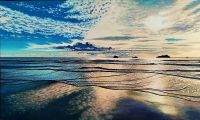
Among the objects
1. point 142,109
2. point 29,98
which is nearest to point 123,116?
point 142,109

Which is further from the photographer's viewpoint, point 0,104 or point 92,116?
point 0,104

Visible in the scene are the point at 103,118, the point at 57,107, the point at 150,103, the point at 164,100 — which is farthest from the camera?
the point at 164,100

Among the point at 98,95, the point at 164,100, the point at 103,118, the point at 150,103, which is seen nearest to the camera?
the point at 103,118

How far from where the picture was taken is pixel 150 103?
11477 millimetres

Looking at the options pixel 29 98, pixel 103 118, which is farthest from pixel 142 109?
pixel 29 98

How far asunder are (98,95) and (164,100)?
2.85 metres

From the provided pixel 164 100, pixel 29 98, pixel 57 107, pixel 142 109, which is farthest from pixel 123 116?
pixel 29 98

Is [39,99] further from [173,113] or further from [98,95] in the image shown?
[173,113]

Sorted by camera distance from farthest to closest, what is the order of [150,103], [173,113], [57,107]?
[150,103] → [57,107] → [173,113]

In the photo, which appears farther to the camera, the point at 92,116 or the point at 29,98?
the point at 29,98

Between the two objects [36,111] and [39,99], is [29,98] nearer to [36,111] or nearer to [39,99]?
[39,99]

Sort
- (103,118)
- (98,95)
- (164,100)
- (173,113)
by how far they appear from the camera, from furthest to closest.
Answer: (98,95), (164,100), (173,113), (103,118)

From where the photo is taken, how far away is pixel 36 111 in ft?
32.0

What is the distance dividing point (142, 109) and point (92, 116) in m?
2.07
